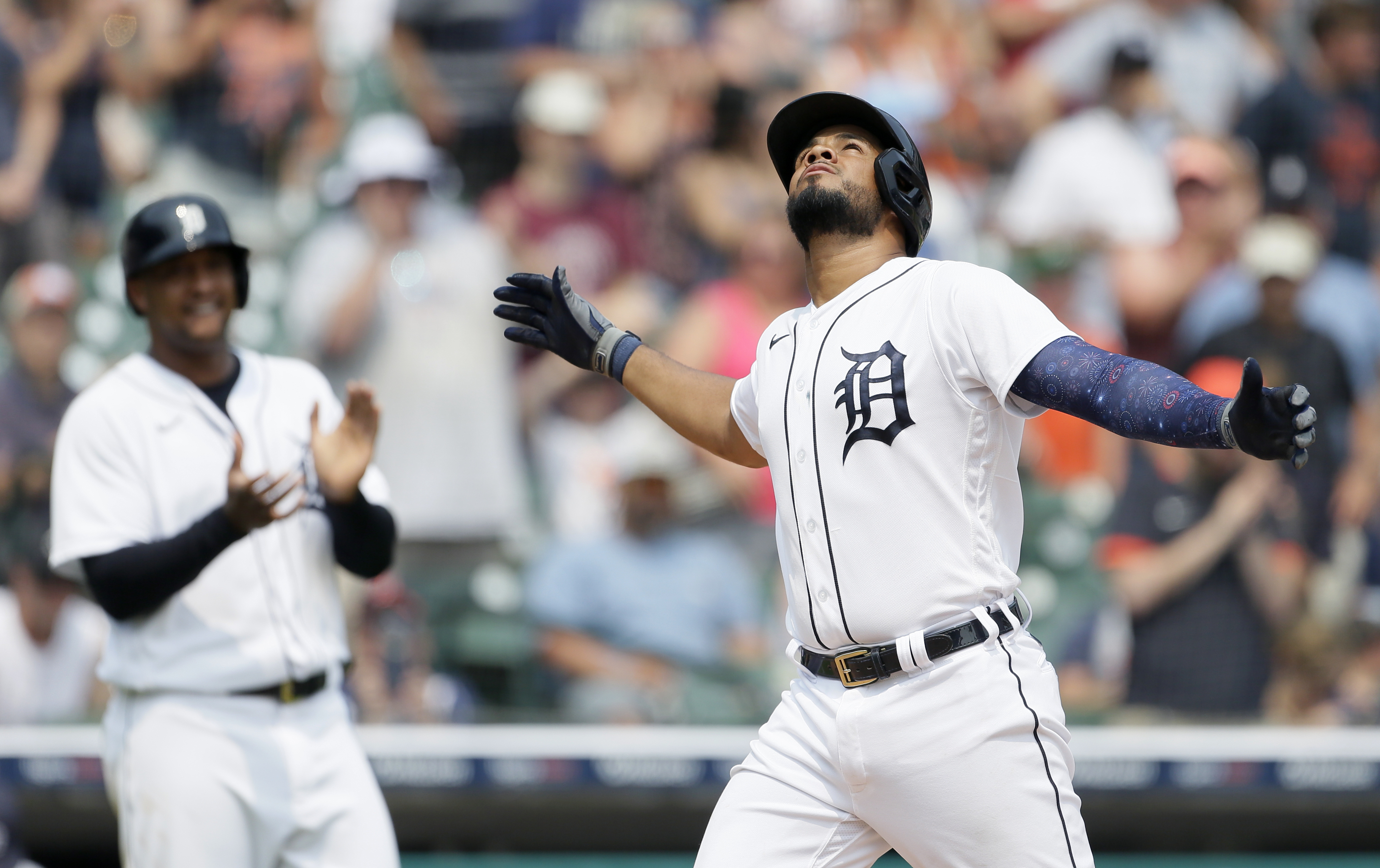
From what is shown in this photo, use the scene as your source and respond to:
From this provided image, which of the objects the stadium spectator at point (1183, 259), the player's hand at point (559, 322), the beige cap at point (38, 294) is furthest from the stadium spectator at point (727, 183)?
the player's hand at point (559, 322)

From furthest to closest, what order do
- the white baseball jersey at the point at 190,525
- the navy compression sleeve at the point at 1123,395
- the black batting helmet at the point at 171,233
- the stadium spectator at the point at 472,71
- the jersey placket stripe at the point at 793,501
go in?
the stadium spectator at the point at 472,71, the black batting helmet at the point at 171,233, the white baseball jersey at the point at 190,525, the jersey placket stripe at the point at 793,501, the navy compression sleeve at the point at 1123,395

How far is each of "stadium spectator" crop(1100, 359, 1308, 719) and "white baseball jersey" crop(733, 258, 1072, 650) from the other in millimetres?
3028

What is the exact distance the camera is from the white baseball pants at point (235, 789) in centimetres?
281

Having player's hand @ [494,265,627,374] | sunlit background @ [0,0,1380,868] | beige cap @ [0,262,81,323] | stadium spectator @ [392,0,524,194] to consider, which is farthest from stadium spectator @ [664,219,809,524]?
player's hand @ [494,265,627,374]

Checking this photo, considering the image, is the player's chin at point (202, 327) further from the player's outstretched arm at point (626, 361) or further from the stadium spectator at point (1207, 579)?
the stadium spectator at point (1207, 579)

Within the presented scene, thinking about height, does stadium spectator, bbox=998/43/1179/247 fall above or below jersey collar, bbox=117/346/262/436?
above

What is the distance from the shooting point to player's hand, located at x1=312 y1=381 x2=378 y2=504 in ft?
9.88

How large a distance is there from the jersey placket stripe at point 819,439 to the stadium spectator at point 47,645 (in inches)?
152

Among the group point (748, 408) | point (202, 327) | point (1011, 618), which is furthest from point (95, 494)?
point (1011, 618)

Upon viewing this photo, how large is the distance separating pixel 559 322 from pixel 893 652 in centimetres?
103

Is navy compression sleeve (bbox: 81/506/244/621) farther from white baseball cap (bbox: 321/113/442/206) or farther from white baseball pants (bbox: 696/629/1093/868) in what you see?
white baseball cap (bbox: 321/113/442/206)

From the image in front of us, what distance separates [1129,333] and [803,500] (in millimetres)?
4293

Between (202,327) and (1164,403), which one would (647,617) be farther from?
(1164,403)

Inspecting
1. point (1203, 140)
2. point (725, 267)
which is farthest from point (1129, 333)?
point (725, 267)
